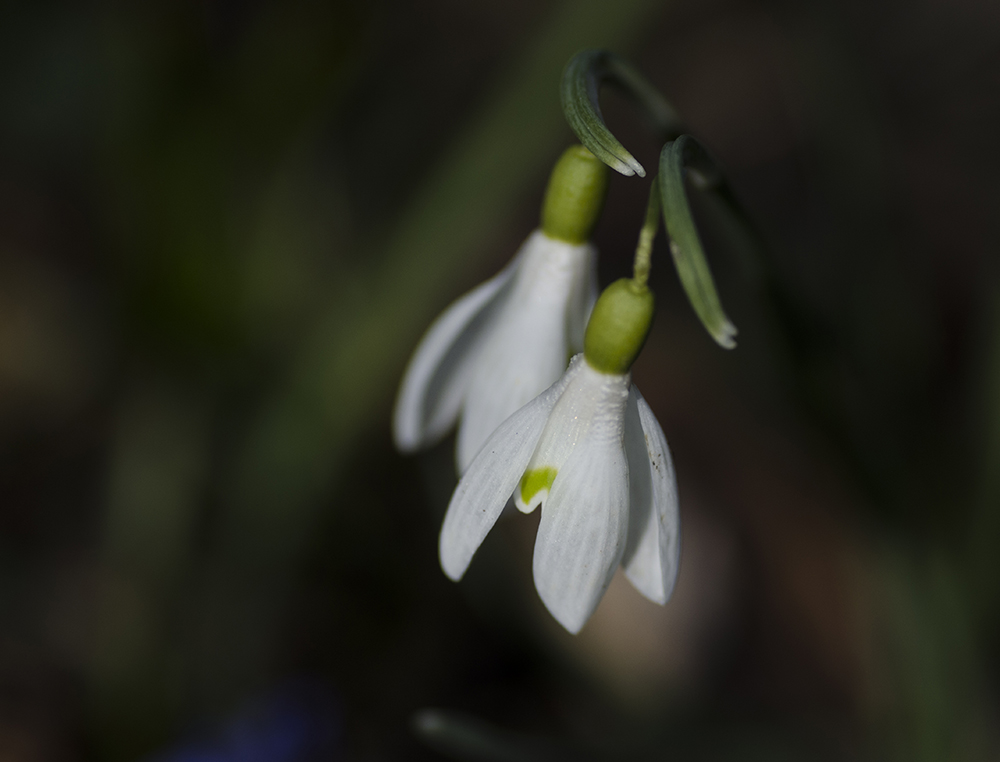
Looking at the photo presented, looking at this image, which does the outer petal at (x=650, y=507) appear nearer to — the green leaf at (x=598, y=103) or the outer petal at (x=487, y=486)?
the outer petal at (x=487, y=486)

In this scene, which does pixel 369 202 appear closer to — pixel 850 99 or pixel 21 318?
pixel 21 318

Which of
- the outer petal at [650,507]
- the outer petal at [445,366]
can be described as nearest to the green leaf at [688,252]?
the outer petal at [650,507]

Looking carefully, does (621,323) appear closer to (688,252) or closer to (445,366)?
(688,252)

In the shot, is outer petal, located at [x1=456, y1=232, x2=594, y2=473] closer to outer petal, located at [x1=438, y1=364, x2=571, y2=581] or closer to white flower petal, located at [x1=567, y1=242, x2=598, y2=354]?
white flower petal, located at [x1=567, y1=242, x2=598, y2=354]

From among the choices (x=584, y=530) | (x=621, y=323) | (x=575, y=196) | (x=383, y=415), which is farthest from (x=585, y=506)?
(x=383, y=415)

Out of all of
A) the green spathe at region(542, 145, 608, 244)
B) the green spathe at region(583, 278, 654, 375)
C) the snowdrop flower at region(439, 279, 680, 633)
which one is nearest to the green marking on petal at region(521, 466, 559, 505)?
the snowdrop flower at region(439, 279, 680, 633)
